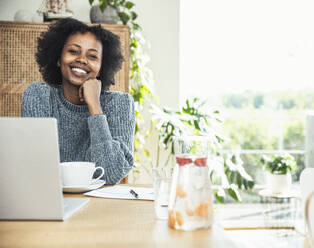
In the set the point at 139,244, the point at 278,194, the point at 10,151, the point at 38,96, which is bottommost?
Answer: the point at 278,194

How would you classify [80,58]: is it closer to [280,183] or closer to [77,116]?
[77,116]

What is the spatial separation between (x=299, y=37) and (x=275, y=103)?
2.57 ft

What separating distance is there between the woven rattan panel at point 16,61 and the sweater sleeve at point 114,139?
1.42 meters

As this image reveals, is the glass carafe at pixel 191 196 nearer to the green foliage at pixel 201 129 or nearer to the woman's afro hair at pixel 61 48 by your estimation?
the woman's afro hair at pixel 61 48

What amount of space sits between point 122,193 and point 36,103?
2.59ft

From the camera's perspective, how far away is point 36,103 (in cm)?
177

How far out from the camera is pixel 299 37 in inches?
180

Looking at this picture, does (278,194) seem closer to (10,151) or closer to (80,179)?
(80,179)

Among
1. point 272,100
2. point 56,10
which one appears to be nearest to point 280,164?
point 272,100

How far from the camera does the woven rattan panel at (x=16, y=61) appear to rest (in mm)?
2967

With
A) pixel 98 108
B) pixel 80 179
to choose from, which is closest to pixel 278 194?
pixel 98 108

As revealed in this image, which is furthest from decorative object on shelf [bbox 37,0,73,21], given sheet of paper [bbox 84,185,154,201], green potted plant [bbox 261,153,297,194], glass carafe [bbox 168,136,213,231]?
glass carafe [bbox 168,136,213,231]

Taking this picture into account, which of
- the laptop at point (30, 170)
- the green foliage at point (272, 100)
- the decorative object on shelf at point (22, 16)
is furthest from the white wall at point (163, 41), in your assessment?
the laptop at point (30, 170)

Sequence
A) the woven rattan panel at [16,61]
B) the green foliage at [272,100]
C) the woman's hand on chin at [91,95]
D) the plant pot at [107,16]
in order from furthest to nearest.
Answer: the green foliage at [272,100]
the plant pot at [107,16]
the woven rattan panel at [16,61]
the woman's hand on chin at [91,95]
